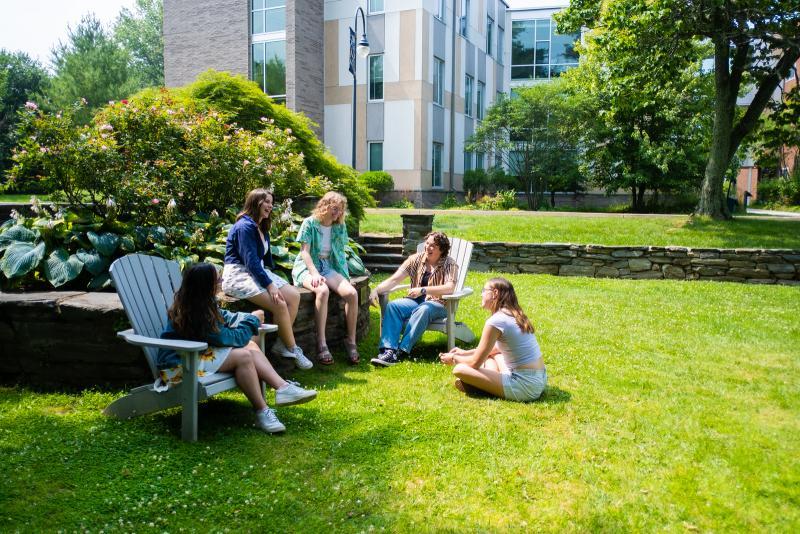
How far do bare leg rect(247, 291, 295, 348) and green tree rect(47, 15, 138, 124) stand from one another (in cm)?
3027

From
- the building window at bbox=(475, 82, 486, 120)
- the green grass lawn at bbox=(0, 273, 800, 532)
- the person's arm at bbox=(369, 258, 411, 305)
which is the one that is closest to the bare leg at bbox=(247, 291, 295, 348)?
the green grass lawn at bbox=(0, 273, 800, 532)

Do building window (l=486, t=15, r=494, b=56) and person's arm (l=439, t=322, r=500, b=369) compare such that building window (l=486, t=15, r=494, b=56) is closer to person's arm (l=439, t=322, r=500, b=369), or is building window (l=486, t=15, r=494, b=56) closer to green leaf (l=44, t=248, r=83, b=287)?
green leaf (l=44, t=248, r=83, b=287)

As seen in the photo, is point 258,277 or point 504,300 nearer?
point 504,300

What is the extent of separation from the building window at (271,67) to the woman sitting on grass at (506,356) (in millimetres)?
20550

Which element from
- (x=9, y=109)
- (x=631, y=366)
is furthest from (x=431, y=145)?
(x=9, y=109)

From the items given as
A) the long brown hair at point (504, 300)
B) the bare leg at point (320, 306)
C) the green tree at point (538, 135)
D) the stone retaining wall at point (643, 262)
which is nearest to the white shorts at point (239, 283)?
the bare leg at point (320, 306)

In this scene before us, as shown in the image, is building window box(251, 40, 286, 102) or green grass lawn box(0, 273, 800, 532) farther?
building window box(251, 40, 286, 102)

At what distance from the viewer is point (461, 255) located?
21.4 ft

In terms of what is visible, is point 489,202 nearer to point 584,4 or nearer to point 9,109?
point 584,4

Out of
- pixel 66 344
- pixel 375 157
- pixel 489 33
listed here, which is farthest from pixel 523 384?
pixel 489 33

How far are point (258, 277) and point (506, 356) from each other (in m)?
2.02

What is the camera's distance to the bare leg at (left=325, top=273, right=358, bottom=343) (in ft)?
18.8

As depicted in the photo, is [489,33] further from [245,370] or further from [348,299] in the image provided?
[245,370]

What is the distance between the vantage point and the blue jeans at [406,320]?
5.73 m
